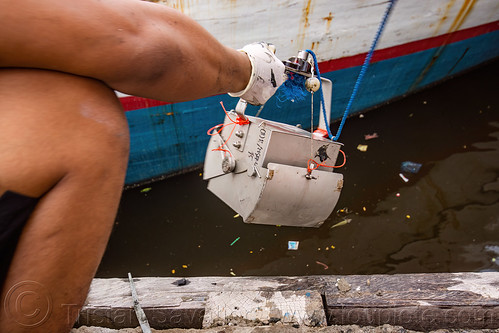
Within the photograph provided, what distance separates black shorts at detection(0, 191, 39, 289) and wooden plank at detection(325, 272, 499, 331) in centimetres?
138

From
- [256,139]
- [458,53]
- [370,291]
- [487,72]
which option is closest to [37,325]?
[256,139]

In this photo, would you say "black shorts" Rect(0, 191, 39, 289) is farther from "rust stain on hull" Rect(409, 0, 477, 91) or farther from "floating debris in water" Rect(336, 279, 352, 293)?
"rust stain on hull" Rect(409, 0, 477, 91)

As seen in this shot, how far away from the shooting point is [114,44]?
34.2 inches

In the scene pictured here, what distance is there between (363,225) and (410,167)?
111cm

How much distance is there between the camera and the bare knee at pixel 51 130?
2.54 ft

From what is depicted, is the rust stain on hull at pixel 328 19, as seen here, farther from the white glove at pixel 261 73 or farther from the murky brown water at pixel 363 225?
the white glove at pixel 261 73

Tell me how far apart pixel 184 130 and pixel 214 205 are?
886mm

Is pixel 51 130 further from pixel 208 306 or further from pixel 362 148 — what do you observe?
pixel 362 148

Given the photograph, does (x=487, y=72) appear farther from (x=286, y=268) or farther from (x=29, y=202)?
(x=29, y=202)

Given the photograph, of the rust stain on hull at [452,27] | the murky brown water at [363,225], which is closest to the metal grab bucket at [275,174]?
the murky brown water at [363,225]

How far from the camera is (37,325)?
2.86ft

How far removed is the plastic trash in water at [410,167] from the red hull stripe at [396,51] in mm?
1322

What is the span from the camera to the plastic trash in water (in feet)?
12.7

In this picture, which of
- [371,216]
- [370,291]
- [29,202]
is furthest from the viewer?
[371,216]
